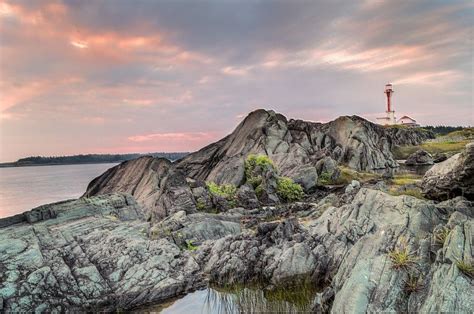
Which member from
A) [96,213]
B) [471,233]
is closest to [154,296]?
[96,213]

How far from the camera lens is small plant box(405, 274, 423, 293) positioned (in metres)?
12.6

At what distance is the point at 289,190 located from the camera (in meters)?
45.0

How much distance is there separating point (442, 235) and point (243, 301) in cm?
921

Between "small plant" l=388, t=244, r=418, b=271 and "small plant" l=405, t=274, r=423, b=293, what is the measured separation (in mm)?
404

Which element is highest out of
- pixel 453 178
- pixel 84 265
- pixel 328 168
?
pixel 453 178

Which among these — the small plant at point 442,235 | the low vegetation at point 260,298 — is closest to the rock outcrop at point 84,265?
the low vegetation at point 260,298

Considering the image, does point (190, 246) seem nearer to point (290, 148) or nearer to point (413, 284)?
point (413, 284)

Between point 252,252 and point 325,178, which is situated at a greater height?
point 325,178

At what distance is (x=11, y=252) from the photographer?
18.2 m

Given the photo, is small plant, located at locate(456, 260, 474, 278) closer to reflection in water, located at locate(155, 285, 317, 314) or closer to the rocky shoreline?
the rocky shoreline

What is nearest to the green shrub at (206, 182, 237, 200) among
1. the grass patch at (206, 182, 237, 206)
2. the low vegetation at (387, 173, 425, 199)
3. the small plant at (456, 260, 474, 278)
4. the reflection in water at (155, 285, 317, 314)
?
the grass patch at (206, 182, 237, 206)

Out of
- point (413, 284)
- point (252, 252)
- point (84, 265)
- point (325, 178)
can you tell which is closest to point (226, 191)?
point (325, 178)

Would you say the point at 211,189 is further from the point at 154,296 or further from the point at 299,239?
the point at 154,296

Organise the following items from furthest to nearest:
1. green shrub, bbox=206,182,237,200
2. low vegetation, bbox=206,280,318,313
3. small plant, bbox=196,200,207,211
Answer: green shrub, bbox=206,182,237,200
small plant, bbox=196,200,207,211
low vegetation, bbox=206,280,318,313
